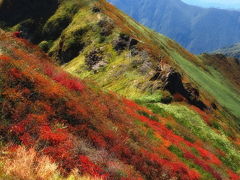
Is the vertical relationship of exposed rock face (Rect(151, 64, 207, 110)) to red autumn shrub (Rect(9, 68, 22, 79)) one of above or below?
above

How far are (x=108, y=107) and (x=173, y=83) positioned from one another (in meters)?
24.8

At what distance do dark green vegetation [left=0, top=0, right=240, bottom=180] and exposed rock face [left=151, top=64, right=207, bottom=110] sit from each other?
0.14 m

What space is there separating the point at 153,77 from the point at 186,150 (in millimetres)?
20413

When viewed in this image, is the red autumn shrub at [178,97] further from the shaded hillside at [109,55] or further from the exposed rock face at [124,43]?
the exposed rock face at [124,43]

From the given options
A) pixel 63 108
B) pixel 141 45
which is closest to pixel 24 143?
pixel 63 108

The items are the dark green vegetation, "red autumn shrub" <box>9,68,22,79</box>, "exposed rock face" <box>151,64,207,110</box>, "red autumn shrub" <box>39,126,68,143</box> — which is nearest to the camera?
"red autumn shrub" <box>39,126,68,143</box>

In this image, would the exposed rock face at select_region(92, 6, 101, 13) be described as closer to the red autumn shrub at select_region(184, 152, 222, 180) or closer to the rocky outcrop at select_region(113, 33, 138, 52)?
the rocky outcrop at select_region(113, 33, 138, 52)

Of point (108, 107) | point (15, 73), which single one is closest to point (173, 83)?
point (108, 107)

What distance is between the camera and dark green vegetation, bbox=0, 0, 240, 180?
15.2 meters

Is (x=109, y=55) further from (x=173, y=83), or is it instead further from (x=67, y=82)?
(x=67, y=82)

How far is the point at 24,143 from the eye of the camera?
12961 millimetres

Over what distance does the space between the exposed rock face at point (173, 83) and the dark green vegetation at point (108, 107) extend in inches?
5.5

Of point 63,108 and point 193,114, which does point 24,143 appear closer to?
point 63,108

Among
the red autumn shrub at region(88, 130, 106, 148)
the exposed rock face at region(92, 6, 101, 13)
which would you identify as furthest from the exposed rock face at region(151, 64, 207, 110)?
the red autumn shrub at region(88, 130, 106, 148)
